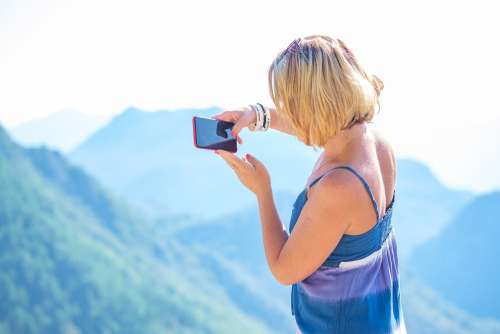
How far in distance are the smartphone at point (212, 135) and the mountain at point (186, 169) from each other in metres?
76.6

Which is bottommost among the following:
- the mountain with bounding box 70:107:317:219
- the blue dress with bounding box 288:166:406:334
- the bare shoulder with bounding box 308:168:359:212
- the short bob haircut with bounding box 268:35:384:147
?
the mountain with bounding box 70:107:317:219

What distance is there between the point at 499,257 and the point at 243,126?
59580mm

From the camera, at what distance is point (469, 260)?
190 ft

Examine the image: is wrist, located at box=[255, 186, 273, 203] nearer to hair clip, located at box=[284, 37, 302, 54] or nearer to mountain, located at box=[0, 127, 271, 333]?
hair clip, located at box=[284, 37, 302, 54]

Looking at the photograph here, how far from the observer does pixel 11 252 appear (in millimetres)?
26344

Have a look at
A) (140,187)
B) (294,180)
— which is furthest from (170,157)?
(294,180)

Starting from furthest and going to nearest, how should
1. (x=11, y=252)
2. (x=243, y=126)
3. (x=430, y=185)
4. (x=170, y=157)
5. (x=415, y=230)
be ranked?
(x=170, y=157) < (x=430, y=185) < (x=415, y=230) < (x=11, y=252) < (x=243, y=126)

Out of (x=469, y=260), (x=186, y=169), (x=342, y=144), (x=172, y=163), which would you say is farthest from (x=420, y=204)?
(x=342, y=144)

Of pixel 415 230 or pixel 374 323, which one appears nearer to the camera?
pixel 374 323

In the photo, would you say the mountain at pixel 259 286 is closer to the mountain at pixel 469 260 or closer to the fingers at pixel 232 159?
the mountain at pixel 469 260

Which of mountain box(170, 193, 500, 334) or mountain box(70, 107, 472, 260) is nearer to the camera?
mountain box(170, 193, 500, 334)

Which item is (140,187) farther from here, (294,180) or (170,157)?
(294,180)

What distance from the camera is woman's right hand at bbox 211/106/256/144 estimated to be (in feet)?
4.49

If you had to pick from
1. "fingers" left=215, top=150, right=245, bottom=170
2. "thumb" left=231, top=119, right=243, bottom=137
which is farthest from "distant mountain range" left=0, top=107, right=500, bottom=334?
"fingers" left=215, top=150, right=245, bottom=170
